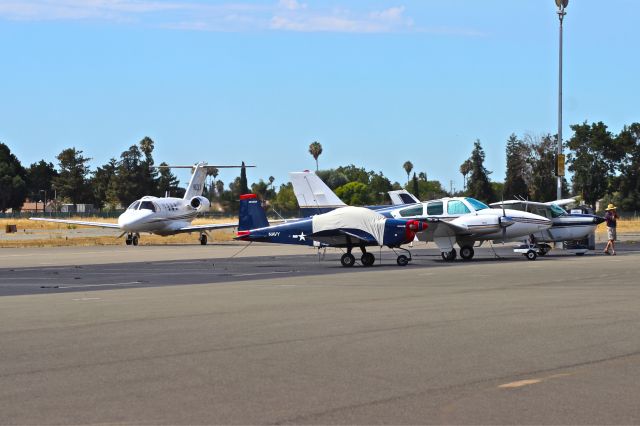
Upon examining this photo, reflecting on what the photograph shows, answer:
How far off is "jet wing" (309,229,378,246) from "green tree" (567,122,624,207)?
226 feet

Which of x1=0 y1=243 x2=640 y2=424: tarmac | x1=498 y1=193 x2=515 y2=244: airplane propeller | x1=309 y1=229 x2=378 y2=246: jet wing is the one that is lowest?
x1=0 y1=243 x2=640 y2=424: tarmac

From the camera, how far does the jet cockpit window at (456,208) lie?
32281 mm

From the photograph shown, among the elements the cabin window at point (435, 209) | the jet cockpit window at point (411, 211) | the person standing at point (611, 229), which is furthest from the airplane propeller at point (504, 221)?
the person standing at point (611, 229)

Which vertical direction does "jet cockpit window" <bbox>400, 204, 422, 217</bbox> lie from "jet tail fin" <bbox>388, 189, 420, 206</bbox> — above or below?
below

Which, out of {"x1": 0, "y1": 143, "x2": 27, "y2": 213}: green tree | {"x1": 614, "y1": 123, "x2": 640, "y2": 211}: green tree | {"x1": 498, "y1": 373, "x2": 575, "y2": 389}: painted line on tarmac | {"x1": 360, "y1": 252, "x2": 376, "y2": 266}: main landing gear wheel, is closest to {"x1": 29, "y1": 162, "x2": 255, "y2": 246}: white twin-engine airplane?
{"x1": 360, "y1": 252, "x2": 376, "y2": 266}: main landing gear wheel

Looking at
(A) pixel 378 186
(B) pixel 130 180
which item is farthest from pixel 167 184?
(A) pixel 378 186

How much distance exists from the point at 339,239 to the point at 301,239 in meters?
1.15

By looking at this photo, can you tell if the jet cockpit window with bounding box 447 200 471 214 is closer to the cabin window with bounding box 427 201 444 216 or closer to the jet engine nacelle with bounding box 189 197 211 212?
the cabin window with bounding box 427 201 444 216

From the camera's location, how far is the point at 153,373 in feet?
28.4

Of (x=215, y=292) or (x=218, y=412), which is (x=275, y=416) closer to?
(x=218, y=412)

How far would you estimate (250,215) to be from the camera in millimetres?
30297

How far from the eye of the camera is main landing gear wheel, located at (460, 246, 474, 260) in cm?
3200

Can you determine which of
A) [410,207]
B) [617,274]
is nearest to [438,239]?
[410,207]

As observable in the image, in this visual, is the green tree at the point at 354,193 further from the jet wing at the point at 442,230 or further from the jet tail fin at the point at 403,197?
the jet wing at the point at 442,230
